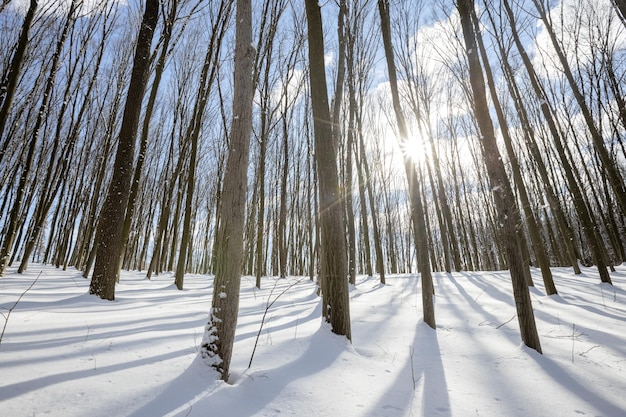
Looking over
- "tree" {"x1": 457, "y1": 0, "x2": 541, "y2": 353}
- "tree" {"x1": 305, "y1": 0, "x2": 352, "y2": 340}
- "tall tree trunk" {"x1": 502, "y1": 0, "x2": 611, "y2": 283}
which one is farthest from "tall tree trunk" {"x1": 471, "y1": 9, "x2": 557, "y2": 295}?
"tree" {"x1": 305, "y1": 0, "x2": 352, "y2": 340}

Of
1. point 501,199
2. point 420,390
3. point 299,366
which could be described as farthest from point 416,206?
point 299,366

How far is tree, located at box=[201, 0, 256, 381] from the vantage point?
1.78 metres

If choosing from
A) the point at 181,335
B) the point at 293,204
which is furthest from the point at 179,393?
the point at 293,204

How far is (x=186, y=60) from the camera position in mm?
9695

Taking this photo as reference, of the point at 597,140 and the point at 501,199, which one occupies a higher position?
the point at 597,140

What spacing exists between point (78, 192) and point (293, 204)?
10.4 metres

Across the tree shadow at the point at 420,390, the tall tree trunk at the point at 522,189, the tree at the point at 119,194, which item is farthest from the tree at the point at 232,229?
the tall tree trunk at the point at 522,189

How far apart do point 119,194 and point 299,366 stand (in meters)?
3.62

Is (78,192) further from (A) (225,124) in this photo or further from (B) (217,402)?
(B) (217,402)

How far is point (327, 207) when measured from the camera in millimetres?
2893

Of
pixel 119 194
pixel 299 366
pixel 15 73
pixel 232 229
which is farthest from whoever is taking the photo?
pixel 15 73

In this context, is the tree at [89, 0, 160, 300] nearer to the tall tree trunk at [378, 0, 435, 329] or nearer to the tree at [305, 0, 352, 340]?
the tree at [305, 0, 352, 340]

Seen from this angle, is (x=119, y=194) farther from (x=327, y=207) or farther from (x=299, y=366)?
(x=299, y=366)

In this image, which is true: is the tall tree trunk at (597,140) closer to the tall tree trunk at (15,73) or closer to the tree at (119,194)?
the tree at (119,194)
